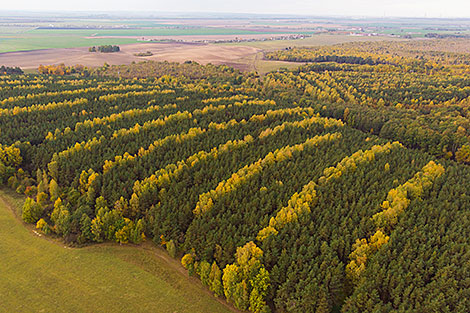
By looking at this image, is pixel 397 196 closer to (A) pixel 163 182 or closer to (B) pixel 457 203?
(B) pixel 457 203

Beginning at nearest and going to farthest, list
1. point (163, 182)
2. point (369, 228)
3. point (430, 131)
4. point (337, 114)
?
point (369, 228), point (163, 182), point (430, 131), point (337, 114)

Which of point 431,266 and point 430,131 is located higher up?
point 430,131

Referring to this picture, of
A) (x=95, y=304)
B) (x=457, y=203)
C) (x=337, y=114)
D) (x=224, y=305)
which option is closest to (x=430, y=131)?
(x=337, y=114)

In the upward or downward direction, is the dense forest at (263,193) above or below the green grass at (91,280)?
above

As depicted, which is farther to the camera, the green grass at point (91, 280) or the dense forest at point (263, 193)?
the green grass at point (91, 280)

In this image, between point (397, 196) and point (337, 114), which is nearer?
point (397, 196)
